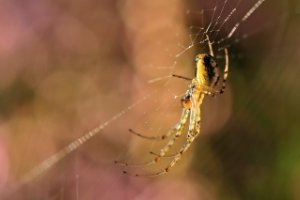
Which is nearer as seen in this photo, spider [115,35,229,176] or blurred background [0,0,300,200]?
spider [115,35,229,176]

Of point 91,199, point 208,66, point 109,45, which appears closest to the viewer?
point 208,66

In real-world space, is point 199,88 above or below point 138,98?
above

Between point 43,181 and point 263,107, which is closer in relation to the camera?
point 43,181

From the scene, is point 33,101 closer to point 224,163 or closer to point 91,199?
point 91,199

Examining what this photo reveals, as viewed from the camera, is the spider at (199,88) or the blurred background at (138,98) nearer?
the spider at (199,88)

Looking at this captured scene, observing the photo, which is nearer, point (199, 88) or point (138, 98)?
point (199, 88)

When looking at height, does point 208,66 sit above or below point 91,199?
above

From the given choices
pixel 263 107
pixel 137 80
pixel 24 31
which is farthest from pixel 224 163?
pixel 24 31

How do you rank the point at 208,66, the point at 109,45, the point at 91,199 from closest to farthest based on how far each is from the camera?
the point at 208,66 < the point at 91,199 < the point at 109,45
